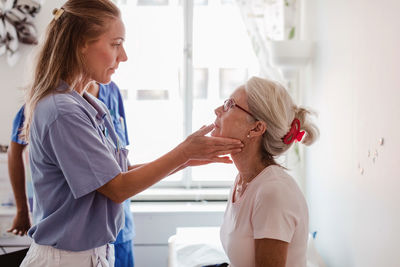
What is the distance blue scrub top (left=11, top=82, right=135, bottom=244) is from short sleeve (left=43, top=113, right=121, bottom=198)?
819 millimetres

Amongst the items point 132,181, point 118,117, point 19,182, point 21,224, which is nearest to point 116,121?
point 118,117

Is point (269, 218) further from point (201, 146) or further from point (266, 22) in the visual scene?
point (266, 22)

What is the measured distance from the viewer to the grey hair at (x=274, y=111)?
147 cm

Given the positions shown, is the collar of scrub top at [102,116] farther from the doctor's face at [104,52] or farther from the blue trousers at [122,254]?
the blue trousers at [122,254]

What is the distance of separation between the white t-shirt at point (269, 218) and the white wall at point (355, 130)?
14.0 inches

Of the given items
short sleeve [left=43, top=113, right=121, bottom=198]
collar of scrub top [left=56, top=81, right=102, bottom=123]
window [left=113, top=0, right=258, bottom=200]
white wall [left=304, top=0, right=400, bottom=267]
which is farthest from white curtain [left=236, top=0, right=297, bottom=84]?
short sleeve [left=43, top=113, right=121, bottom=198]

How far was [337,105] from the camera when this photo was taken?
6.75 ft

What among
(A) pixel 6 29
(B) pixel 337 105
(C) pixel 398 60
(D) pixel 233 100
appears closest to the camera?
(C) pixel 398 60

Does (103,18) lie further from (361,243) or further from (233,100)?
(361,243)

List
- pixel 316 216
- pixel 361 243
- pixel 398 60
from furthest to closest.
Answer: pixel 316 216 → pixel 361 243 → pixel 398 60

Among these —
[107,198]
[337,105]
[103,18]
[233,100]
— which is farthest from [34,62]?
[337,105]

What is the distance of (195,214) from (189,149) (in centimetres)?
156

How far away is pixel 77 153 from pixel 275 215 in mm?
617

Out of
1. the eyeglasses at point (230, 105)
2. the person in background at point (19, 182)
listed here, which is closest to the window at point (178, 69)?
the person in background at point (19, 182)
